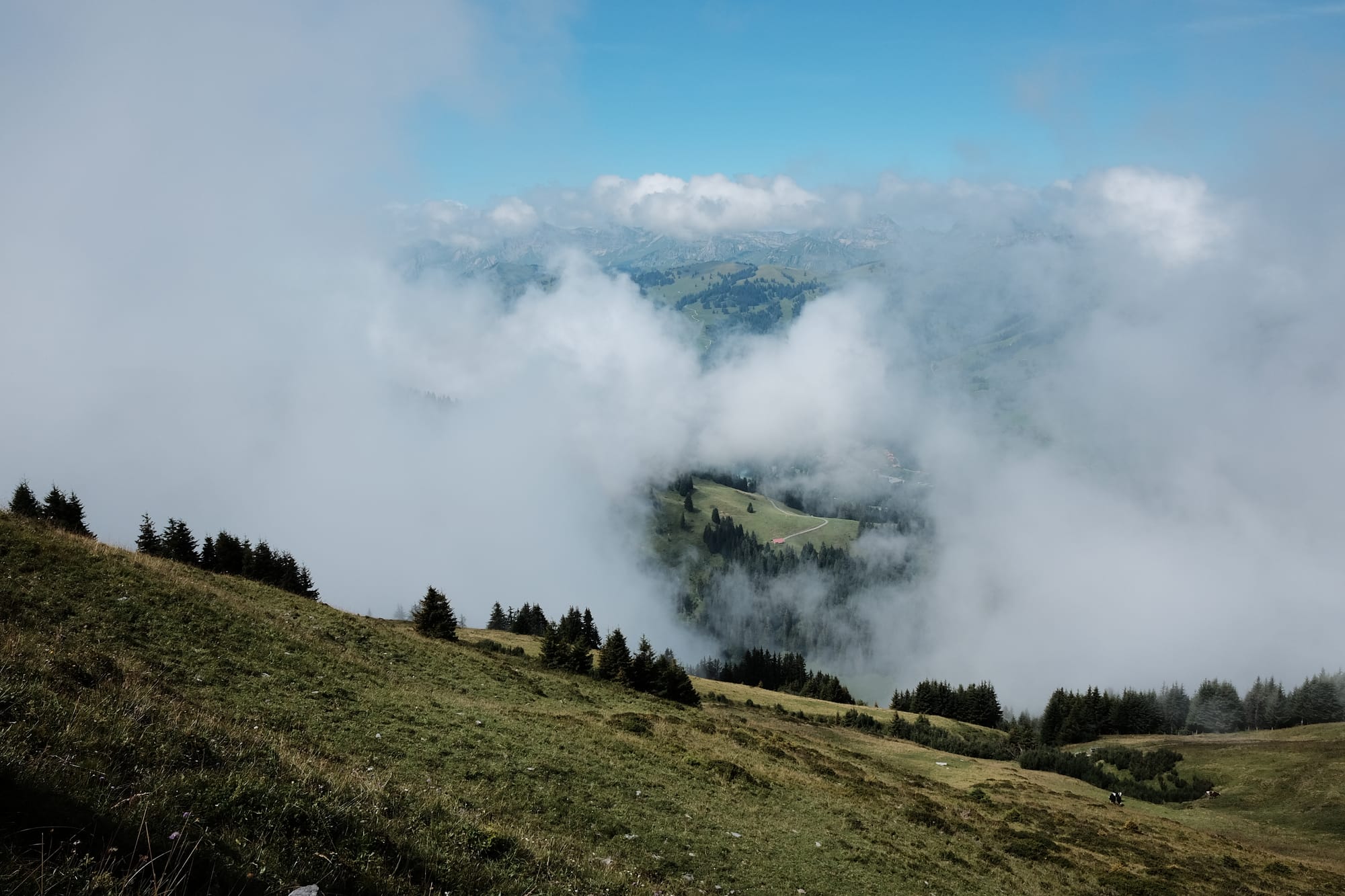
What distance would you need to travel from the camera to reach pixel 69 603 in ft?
80.1

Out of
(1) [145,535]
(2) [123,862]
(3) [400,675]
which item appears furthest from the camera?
(1) [145,535]

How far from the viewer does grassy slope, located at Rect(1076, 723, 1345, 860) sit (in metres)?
55.9

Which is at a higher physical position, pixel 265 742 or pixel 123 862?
pixel 123 862

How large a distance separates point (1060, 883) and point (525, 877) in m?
29.4

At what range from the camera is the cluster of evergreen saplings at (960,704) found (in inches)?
5635

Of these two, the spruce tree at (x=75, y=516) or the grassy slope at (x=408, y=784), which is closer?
the grassy slope at (x=408, y=784)

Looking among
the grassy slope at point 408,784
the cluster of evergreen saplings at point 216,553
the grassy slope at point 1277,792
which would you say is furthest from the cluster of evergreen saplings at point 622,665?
the grassy slope at point 1277,792

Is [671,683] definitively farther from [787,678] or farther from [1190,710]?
[1190,710]

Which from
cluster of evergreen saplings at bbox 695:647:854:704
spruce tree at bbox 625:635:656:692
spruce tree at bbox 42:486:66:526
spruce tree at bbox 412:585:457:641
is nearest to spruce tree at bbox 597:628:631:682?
spruce tree at bbox 625:635:656:692

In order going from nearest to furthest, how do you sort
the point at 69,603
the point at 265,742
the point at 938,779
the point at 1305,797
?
the point at 265,742, the point at 69,603, the point at 938,779, the point at 1305,797

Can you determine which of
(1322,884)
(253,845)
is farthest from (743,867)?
(1322,884)

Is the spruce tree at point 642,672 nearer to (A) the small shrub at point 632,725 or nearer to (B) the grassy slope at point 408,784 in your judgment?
(B) the grassy slope at point 408,784

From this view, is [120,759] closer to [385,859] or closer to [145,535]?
[385,859]

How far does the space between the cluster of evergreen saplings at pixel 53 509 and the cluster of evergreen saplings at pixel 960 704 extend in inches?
5679
